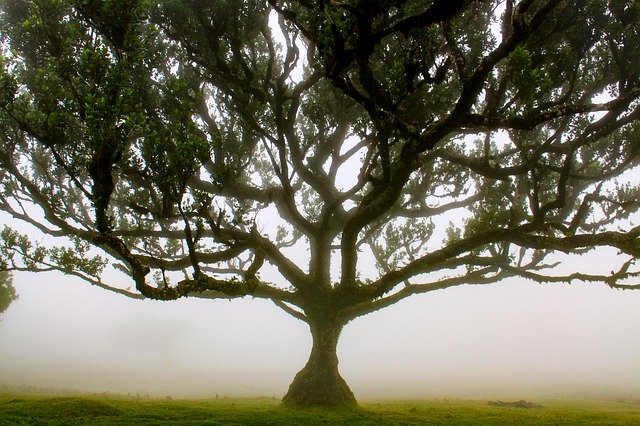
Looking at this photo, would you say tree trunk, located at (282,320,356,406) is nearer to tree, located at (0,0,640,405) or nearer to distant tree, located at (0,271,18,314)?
tree, located at (0,0,640,405)

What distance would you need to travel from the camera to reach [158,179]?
1024 centimetres

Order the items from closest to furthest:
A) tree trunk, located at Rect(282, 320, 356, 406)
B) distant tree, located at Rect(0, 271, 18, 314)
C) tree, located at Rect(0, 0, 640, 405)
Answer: tree, located at Rect(0, 0, 640, 405), tree trunk, located at Rect(282, 320, 356, 406), distant tree, located at Rect(0, 271, 18, 314)

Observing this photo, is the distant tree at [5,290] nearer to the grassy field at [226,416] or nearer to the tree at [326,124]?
the tree at [326,124]

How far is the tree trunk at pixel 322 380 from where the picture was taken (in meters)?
17.0

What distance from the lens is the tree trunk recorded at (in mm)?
17047

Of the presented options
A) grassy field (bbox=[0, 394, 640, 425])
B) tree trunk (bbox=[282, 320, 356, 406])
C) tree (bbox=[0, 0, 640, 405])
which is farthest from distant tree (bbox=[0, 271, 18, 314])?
tree trunk (bbox=[282, 320, 356, 406])

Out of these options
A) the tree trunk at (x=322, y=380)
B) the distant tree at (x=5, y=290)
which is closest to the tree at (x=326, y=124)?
the tree trunk at (x=322, y=380)

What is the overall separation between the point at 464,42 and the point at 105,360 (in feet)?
379

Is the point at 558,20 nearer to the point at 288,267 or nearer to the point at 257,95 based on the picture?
the point at 257,95

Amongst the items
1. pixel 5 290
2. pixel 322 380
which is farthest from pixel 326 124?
pixel 5 290

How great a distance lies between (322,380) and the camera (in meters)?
17.5

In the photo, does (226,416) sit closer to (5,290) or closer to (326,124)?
(326,124)

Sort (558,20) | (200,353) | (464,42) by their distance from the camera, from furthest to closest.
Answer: (200,353) → (464,42) → (558,20)

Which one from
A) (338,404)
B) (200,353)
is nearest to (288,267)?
(338,404)
